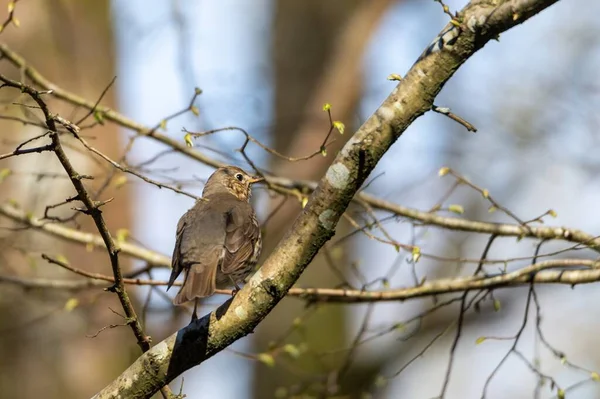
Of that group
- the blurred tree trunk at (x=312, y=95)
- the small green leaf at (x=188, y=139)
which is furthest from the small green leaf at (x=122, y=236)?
the blurred tree trunk at (x=312, y=95)

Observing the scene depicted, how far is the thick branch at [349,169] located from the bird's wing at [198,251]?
1.59 ft

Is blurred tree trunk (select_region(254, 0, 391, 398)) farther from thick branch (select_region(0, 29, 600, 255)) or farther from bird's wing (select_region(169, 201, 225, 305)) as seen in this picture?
bird's wing (select_region(169, 201, 225, 305))

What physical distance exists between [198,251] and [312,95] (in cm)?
515

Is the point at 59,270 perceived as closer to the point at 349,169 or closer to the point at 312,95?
the point at 312,95

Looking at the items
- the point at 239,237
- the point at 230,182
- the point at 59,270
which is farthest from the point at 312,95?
the point at 239,237

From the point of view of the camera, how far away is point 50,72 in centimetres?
817

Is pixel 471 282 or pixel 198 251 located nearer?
pixel 198 251

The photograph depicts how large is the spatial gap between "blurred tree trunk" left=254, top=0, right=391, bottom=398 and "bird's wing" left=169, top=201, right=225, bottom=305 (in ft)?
→ 6.09

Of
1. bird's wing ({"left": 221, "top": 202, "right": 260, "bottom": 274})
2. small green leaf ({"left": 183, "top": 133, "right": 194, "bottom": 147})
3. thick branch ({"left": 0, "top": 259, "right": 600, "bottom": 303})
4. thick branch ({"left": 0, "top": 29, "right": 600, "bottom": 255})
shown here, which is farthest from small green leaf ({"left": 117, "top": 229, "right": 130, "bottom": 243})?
small green leaf ({"left": 183, "top": 133, "right": 194, "bottom": 147})

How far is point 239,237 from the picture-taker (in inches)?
155

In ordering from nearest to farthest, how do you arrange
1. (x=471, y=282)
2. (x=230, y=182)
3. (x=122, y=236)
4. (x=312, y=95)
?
1. (x=471, y=282)
2. (x=122, y=236)
3. (x=230, y=182)
4. (x=312, y=95)

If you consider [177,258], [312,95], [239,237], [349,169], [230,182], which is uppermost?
[312,95]

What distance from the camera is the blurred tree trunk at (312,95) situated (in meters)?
7.32

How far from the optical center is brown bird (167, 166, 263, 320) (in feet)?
11.7
